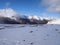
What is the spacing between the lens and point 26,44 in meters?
5.68

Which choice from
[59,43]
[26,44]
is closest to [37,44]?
[26,44]

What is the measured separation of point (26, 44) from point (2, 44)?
3.92 feet

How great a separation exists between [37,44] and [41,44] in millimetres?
206

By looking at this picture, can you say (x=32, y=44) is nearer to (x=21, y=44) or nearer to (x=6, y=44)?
(x=21, y=44)

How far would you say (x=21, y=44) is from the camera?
224 inches

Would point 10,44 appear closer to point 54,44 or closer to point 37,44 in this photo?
point 37,44

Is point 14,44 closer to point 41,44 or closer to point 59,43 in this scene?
point 41,44

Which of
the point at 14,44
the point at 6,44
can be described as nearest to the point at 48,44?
the point at 14,44

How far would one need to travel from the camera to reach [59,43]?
231 inches

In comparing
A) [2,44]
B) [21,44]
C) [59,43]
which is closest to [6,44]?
[2,44]

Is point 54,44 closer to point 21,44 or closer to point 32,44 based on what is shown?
point 32,44

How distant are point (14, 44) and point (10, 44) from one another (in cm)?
20

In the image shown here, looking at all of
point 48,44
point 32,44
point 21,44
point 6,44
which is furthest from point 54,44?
point 6,44

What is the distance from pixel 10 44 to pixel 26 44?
2.64 ft
